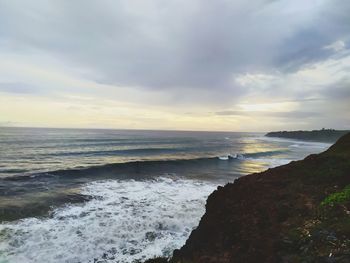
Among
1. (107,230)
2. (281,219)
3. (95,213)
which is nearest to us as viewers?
(281,219)

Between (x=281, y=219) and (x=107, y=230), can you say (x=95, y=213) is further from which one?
(x=281, y=219)

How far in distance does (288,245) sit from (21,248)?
1084 centimetres

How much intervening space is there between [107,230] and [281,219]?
353 inches

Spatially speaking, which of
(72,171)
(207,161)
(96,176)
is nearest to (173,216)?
(96,176)

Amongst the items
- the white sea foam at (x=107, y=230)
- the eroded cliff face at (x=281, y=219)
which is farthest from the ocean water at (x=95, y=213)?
the eroded cliff face at (x=281, y=219)

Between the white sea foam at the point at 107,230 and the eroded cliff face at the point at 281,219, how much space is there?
3.26 meters

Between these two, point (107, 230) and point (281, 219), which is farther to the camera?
point (107, 230)

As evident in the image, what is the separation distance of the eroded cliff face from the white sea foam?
3.26 meters

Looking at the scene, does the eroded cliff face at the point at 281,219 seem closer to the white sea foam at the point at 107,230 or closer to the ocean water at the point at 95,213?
the white sea foam at the point at 107,230

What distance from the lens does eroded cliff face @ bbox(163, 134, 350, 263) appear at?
6.12 m

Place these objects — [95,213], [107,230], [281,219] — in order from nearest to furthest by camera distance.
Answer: [281,219]
[107,230]
[95,213]

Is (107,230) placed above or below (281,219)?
below

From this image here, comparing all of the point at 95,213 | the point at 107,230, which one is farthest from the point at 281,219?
the point at 95,213

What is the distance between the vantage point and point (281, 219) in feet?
26.7
